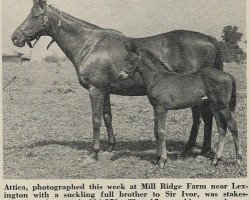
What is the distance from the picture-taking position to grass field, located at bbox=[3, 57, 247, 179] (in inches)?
268

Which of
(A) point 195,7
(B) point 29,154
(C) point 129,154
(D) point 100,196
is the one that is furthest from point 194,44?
(B) point 29,154

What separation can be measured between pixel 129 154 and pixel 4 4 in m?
3.66

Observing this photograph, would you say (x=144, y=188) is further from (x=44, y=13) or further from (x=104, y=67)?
(x=44, y=13)

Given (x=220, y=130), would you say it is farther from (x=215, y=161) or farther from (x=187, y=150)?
(x=187, y=150)

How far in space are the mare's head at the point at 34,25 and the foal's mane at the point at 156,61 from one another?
1747 millimetres

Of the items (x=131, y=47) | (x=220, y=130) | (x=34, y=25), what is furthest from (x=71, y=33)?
(x=220, y=130)

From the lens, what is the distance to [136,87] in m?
7.28

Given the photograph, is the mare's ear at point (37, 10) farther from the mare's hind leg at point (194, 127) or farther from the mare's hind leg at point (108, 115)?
the mare's hind leg at point (194, 127)

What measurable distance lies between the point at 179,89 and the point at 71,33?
7.14 ft

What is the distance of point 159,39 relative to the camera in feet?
24.2

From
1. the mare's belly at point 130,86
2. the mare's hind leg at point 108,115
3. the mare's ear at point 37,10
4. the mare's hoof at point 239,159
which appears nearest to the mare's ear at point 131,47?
the mare's belly at point 130,86

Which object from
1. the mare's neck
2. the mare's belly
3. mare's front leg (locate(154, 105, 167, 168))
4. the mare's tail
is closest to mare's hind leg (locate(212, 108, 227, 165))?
mare's front leg (locate(154, 105, 167, 168))

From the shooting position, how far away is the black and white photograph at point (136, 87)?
664 cm

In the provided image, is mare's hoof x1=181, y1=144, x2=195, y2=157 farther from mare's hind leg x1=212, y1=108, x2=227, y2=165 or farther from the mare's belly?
the mare's belly
